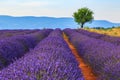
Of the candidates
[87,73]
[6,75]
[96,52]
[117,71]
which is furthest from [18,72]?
[87,73]

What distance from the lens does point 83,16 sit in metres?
77.8

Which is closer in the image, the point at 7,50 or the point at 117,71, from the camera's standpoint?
the point at 117,71

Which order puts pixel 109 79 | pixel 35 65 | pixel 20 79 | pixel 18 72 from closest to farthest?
pixel 20 79 → pixel 18 72 → pixel 35 65 → pixel 109 79

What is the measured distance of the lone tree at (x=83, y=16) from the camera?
76688 millimetres

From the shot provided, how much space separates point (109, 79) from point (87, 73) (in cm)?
387

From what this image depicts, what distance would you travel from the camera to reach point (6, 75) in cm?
381

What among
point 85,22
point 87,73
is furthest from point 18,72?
point 85,22

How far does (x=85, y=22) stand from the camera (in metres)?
77.5

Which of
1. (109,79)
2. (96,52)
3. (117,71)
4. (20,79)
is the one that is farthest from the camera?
(96,52)

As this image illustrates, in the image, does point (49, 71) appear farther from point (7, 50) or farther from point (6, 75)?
point (7, 50)

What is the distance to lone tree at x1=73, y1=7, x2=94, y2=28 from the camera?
252ft

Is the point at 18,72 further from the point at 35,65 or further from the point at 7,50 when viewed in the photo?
the point at 7,50

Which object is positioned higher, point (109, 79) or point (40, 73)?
point (40, 73)

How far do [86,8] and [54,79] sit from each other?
77.3 m
